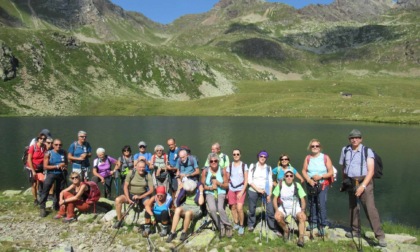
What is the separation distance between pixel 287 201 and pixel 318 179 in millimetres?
1638

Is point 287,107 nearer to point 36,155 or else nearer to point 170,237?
point 36,155

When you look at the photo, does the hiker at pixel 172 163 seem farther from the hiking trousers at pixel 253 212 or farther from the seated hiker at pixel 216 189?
the hiking trousers at pixel 253 212

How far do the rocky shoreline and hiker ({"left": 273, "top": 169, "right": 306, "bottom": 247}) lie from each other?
2.84 feet

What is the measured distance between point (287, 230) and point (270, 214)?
3.34 feet

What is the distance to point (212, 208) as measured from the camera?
48.5 ft

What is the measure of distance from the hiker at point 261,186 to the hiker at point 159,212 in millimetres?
3817

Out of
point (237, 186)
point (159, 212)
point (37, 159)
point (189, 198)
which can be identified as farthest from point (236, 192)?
point (37, 159)

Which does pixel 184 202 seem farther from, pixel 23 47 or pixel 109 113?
pixel 23 47

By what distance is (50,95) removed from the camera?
15788cm

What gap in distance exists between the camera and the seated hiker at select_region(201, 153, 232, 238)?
14.7 metres

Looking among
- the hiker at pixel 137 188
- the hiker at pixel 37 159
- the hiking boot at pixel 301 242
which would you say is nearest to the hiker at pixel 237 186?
the hiking boot at pixel 301 242

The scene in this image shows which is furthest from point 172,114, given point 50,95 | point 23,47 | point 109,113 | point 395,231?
point 395,231

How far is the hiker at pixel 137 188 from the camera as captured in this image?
51.1 feet

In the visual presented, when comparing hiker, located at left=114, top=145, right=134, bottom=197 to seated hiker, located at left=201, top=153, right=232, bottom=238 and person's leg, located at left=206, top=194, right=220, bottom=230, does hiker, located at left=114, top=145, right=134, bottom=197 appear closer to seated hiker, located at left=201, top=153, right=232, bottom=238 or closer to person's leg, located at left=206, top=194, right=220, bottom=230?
seated hiker, located at left=201, top=153, right=232, bottom=238
